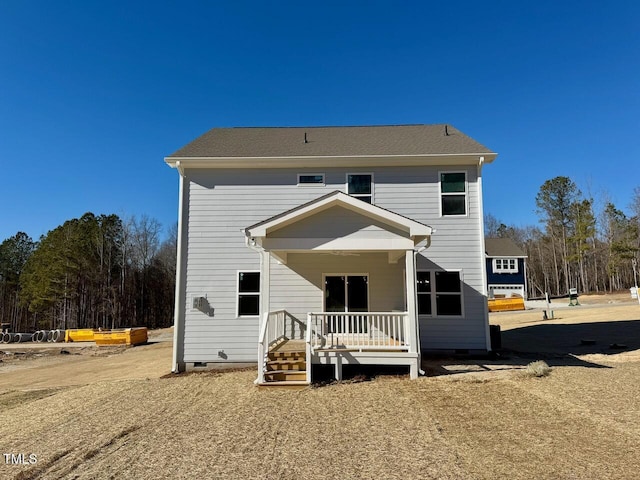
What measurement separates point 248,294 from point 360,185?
15.3 feet

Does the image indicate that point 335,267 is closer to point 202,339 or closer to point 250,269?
point 250,269

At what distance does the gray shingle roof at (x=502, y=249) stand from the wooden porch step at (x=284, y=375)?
31029mm

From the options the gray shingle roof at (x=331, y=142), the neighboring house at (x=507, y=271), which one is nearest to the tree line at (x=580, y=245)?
the neighboring house at (x=507, y=271)

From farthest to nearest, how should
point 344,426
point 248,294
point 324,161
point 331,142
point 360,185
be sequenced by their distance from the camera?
point 331,142
point 360,185
point 324,161
point 248,294
point 344,426

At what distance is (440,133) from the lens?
13055mm

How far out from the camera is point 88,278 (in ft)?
113

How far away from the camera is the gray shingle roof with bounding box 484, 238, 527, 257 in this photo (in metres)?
35.3

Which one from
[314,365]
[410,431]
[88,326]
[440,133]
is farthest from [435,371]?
[88,326]

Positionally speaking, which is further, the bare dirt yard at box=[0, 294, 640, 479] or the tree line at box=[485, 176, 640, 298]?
the tree line at box=[485, 176, 640, 298]

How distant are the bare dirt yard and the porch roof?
3.34m

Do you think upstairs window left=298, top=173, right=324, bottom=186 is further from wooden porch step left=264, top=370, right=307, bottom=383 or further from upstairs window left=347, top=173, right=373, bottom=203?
wooden porch step left=264, top=370, right=307, bottom=383

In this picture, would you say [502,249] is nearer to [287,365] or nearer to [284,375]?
[287,365]

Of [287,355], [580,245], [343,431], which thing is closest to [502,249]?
[580,245]

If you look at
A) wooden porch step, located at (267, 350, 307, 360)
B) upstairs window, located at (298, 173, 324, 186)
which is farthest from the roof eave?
wooden porch step, located at (267, 350, 307, 360)
